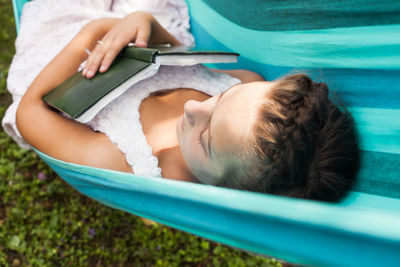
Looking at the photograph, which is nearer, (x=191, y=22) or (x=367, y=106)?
(x=367, y=106)

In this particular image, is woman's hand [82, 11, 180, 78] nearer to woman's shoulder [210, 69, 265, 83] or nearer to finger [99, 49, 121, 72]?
finger [99, 49, 121, 72]

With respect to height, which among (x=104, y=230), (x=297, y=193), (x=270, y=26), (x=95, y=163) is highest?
(x=270, y=26)

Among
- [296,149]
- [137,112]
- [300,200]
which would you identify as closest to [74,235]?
[137,112]

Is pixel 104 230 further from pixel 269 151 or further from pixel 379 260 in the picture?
pixel 379 260

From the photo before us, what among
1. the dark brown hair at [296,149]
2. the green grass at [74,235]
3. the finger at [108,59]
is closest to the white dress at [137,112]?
the finger at [108,59]

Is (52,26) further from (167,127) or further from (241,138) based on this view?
(241,138)

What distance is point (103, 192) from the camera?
2.95ft

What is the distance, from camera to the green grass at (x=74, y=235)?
1531 mm

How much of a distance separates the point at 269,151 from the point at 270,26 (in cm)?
65

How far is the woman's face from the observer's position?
0.81 meters

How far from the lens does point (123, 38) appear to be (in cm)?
117

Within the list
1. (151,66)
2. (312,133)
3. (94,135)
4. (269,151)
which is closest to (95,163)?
(94,135)

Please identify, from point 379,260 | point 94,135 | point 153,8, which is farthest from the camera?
point 153,8

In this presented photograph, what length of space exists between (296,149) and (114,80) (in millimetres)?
594
